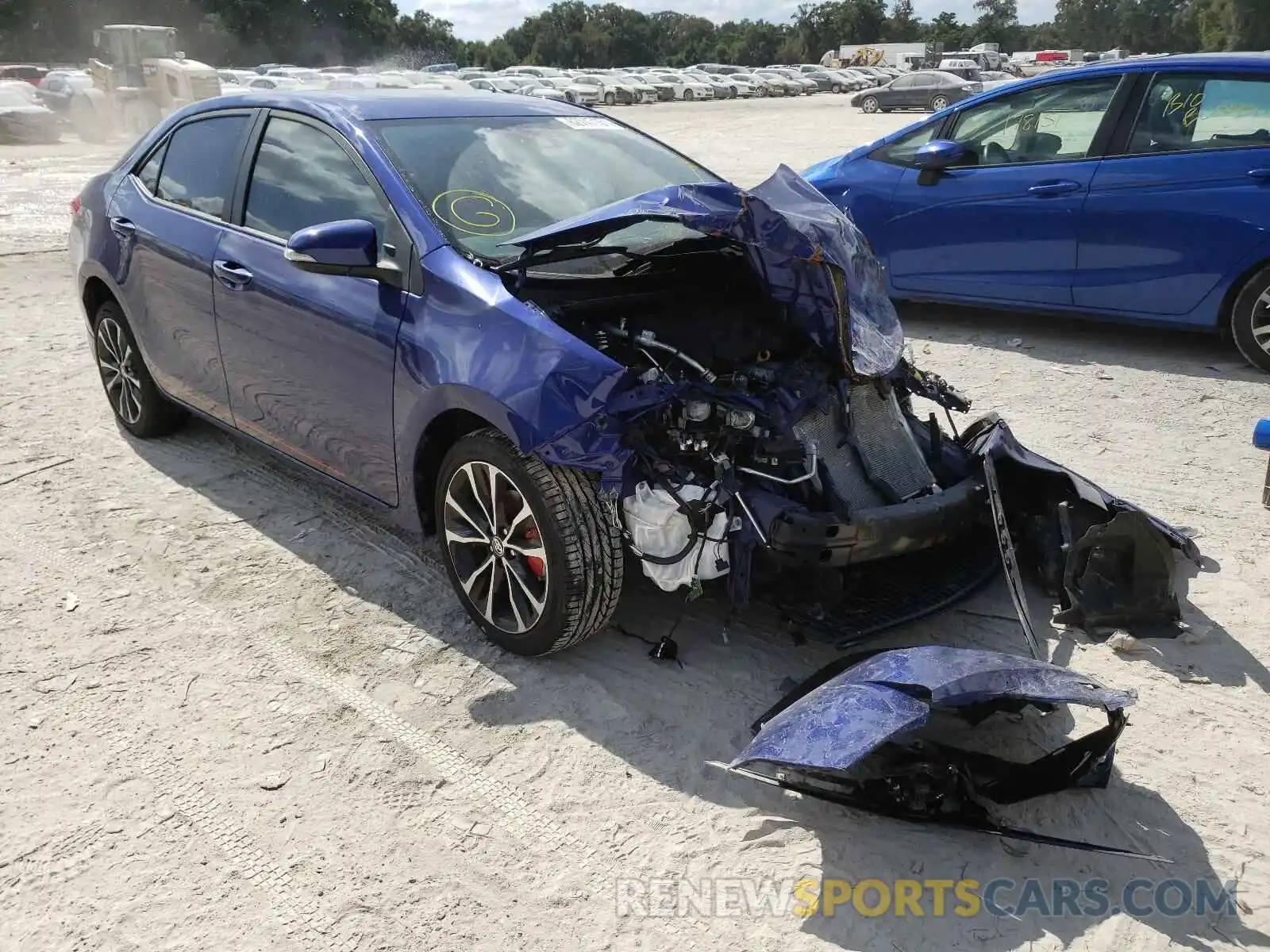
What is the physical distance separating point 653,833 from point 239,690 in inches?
59.9

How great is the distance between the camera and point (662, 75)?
2060 inches

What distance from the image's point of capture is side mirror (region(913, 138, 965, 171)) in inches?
275

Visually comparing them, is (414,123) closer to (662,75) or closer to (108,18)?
(662,75)

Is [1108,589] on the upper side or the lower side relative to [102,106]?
lower

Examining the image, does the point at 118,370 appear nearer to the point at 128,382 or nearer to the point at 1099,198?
the point at 128,382

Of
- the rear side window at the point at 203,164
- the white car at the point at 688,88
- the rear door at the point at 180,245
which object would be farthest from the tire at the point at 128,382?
the white car at the point at 688,88

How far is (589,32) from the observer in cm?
9069

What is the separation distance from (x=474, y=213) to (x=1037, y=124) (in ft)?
15.3

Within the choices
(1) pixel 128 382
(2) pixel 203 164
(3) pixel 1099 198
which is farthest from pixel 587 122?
(3) pixel 1099 198

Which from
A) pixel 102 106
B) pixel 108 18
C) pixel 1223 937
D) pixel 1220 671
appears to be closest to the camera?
pixel 1223 937

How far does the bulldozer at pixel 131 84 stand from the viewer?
26.0 metres

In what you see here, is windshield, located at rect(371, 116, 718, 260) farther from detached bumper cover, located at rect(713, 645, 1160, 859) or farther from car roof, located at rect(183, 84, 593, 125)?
detached bumper cover, located at rect(713, 645, 1160, 859)

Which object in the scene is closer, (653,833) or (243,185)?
(653,833)

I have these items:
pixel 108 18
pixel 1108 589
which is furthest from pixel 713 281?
pixel 108 18
